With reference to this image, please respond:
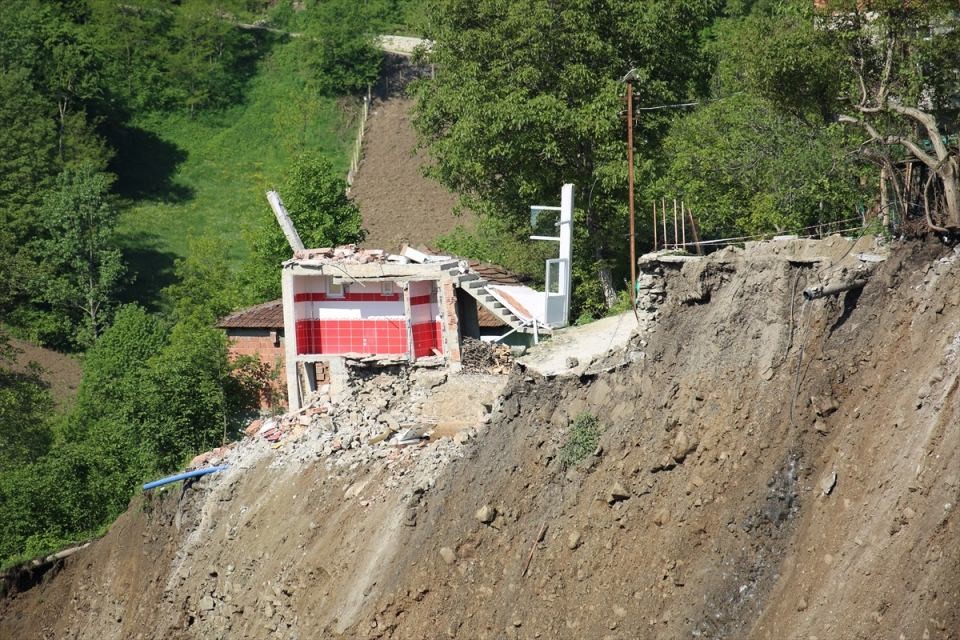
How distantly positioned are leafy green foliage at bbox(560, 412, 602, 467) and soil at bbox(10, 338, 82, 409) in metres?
25.1

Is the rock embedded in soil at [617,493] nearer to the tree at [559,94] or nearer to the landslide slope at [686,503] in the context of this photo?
the landslide slope at [686,503]

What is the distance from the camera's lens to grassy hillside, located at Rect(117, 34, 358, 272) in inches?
2124

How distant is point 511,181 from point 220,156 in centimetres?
3001

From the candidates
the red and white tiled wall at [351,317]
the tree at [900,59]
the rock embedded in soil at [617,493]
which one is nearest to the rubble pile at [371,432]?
the red and white tiled wall at [351,317]

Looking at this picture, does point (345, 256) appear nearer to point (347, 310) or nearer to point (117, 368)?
point (347, 310)

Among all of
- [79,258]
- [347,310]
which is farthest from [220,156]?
[347,310]

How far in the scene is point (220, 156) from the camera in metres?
59.5

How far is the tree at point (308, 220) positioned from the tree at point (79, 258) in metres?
10.00

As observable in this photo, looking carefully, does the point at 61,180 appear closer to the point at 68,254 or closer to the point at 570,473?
the point at 68,254

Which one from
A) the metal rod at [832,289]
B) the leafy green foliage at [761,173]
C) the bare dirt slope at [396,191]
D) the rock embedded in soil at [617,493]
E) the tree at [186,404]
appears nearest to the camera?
the metal rod at [832,289]

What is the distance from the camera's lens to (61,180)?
168 feet

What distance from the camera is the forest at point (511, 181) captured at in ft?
81.3

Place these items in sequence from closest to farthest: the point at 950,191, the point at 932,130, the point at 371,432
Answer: the point at 950,191 < the point at 932,130 < the point at 371,432

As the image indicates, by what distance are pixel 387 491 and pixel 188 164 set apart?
38.9 meters
